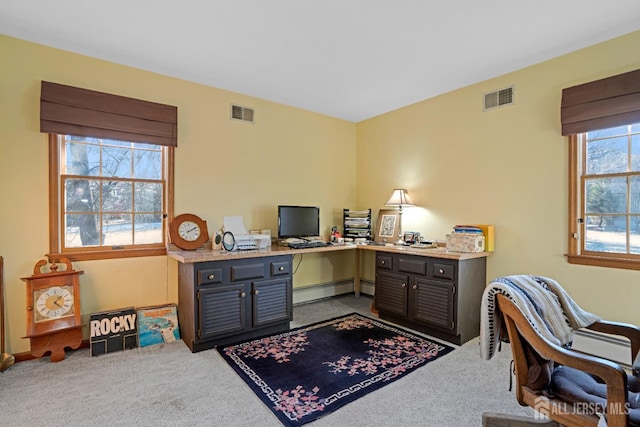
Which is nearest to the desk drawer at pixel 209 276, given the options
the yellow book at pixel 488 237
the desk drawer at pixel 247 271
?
the desk drawer at pixel 247 271

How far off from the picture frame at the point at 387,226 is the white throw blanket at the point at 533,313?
8.08ft

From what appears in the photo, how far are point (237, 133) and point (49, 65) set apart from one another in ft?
5.86

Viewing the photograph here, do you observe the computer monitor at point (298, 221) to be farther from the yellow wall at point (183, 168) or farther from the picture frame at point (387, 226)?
the picture frame at point (387, 226)

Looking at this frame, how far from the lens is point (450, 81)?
3.48 m

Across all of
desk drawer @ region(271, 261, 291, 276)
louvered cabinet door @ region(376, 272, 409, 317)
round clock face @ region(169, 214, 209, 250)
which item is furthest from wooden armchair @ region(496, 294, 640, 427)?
round clock face @ region(169, 214, 209, 250)

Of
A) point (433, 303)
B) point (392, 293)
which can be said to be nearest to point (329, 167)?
point (392, 293)

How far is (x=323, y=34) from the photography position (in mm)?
2582

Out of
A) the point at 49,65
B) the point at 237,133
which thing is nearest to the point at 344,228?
the point at 237,133

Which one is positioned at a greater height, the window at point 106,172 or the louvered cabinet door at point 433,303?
the window at point 106,172

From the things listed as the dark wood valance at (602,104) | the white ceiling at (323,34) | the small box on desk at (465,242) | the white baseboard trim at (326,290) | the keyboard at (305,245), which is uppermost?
the white ceiling at (323,34)

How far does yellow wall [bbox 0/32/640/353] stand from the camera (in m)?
2.67

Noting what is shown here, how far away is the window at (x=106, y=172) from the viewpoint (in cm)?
281

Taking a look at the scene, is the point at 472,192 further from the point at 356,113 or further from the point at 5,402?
the point at 5,402

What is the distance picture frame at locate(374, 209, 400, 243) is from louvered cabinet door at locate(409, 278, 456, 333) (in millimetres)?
986
